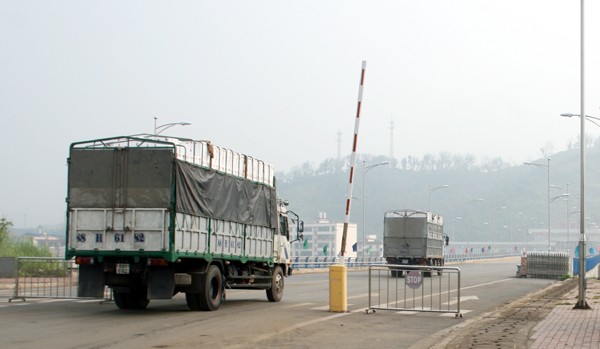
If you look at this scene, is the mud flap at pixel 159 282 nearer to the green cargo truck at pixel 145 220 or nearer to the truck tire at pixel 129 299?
the green cargo truck at pixel 145 220

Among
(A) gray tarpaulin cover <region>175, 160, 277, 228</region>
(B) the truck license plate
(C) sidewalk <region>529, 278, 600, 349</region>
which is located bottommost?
(C) sidewalk <region>529, 278, 600, 349</region>

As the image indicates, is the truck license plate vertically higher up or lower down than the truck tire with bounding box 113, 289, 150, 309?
higher up

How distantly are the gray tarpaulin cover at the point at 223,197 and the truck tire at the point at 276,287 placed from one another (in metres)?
1.31

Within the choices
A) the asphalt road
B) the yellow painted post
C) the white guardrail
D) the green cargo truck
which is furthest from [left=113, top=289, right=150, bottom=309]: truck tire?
the yellow painted post

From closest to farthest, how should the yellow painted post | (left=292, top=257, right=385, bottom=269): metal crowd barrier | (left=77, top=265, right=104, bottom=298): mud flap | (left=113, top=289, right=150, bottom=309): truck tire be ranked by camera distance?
(left=77, top=265, right=104, bottom=298): mud flap, the yellow painted post, (left=113, top=289, right=150, bottom=309): truck tire, (left=292, top=257, right=385, bottom=269): metal crowd barrier

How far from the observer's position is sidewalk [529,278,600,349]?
1435 cm

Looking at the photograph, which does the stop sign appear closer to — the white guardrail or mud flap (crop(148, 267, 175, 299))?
the white guardrail

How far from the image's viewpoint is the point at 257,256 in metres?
23.5

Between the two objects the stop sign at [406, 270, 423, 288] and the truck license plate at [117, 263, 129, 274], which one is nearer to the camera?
the truck license plate at [117, 263, 129, 274]

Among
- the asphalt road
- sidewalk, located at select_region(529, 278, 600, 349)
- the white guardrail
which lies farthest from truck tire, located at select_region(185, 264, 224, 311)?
sidewalk, located at select_region(529, 278, 600, 349)

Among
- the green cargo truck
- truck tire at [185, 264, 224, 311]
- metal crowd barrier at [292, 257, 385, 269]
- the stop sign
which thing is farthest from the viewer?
metal crowd barrier at [292, 257, 385, 269]

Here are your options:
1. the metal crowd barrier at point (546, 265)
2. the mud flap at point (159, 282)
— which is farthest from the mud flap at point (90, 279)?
the metal crowd barrier at point (546, 265)

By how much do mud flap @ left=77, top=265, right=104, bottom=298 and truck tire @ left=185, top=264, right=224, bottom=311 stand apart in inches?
80.8

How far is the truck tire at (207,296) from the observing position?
20078mm
